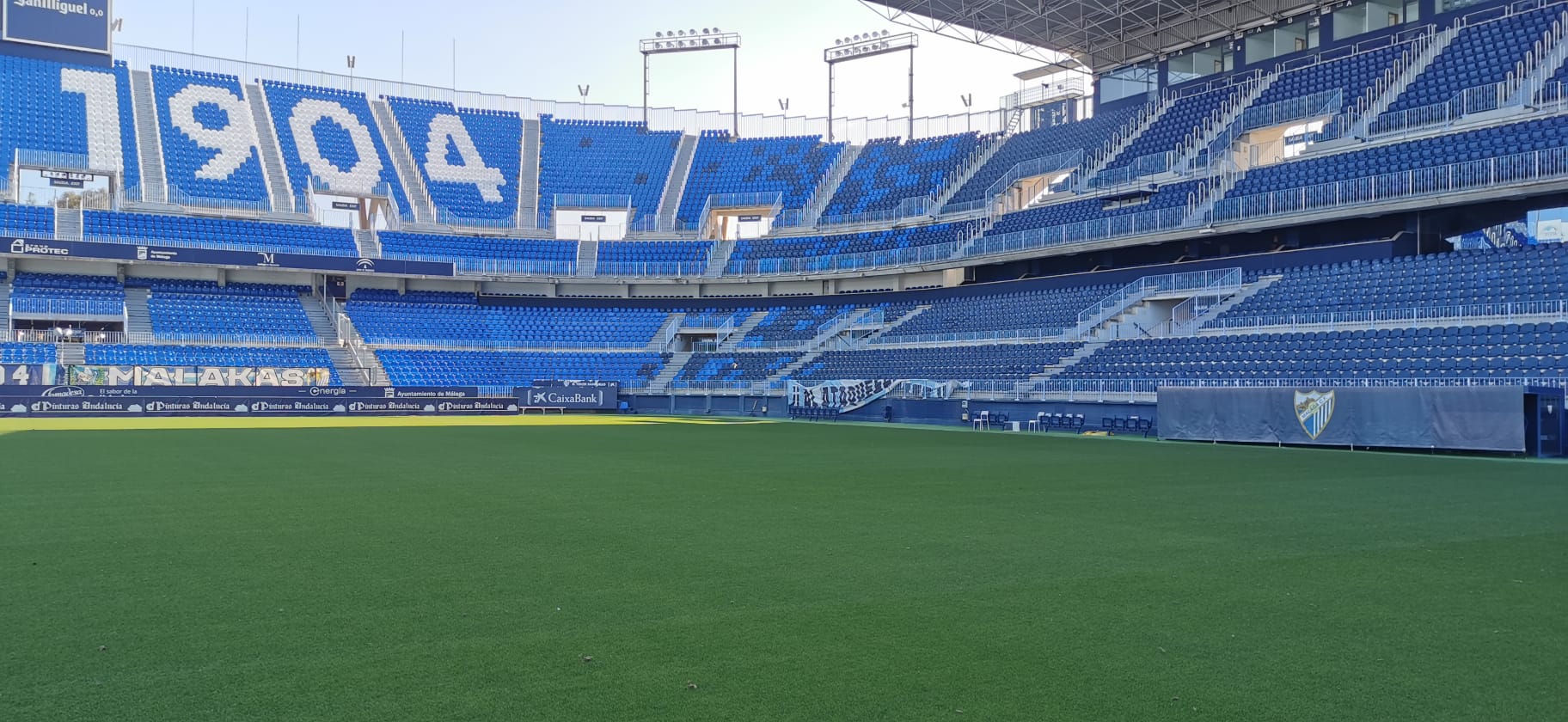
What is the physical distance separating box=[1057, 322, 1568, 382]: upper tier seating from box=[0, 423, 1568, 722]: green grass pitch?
499 inches

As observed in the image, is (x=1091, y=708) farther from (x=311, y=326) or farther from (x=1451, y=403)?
(x=311, y=326)

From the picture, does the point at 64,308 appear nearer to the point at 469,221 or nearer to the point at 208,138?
the point at 208,138

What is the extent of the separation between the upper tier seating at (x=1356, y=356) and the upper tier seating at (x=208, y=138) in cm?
4133

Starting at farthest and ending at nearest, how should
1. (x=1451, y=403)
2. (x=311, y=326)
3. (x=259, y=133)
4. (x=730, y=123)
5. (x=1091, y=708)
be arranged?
(x=730, y=123) < (x=259, y=133) < (x=311, y=326) < (x=1451, y=403) < (x=1091, y=708)

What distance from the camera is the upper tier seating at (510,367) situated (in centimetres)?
5141

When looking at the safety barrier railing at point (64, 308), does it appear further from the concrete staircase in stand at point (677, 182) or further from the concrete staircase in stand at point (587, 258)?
the concrete staircase in stand at point (677, 182)

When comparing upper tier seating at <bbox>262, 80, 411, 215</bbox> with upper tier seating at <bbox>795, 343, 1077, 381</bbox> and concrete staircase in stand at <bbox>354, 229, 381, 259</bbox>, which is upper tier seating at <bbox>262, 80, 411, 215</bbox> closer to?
concrete staircase in stand at <bbox>354, 229, 381, 259</bbox>

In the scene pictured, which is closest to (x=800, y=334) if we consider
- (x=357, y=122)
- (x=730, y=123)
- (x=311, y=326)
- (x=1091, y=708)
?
(x=730, y=123)

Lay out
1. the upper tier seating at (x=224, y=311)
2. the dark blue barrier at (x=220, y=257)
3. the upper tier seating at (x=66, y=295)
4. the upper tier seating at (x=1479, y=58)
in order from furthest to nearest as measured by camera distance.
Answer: the upper tier seating at (x=224, y=311) < the upper tier seating at (x=66, y=295) < the dark blue barrier at (x=220, y=257) < the upper tier seating at (x=1479, y=58)

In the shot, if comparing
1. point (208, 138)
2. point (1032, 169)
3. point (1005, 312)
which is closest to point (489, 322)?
point (208, 138)

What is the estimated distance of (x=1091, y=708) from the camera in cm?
500

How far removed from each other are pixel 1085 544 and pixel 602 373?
46.6 metres

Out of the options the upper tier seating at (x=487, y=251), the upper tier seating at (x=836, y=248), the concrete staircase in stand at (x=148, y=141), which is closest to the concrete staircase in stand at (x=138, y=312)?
the concrete staircase in stand at (x=148, y=141)

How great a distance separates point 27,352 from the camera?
44.1 metres
